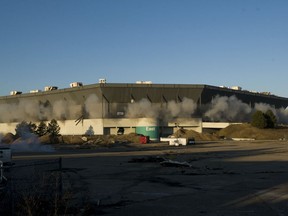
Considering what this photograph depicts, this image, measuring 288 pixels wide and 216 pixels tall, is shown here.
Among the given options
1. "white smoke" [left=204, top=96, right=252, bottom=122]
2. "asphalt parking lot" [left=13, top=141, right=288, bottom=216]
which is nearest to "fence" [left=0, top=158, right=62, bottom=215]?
"asphalt parking lot" [left=13, top=141, right=288, bottom=216]

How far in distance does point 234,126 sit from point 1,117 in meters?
85.9

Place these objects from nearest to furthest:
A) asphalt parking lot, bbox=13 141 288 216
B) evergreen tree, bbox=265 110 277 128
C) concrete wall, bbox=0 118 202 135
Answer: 1. asphalt parking lot, bbox=13 141 288 216
2. evergreen tree, bbox=265 110 277 128
3. concrete wall, bbox=0 118 202 135

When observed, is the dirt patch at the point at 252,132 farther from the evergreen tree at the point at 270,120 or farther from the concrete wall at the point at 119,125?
the concrete wall at the point at 119,125

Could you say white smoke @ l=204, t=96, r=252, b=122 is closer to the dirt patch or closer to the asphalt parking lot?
the dirt patch

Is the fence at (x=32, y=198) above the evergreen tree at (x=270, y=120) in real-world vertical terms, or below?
below

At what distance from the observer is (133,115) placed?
136m

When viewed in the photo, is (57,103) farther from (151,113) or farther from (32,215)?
(32,215)

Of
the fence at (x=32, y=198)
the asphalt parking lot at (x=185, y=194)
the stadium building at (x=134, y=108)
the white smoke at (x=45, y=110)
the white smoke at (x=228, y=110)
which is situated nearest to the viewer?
the fence at (x=32, y=198)

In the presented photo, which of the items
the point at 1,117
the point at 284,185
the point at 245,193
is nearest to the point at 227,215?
the point at 245,193

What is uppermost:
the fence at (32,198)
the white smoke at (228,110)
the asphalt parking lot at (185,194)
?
the white smoke at (228,110)

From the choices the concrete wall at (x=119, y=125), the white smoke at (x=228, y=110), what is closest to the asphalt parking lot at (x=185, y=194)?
the concrete wall at (x=119, y=125)

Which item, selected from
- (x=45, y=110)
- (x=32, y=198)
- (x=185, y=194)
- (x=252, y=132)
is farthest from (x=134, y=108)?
(x=32, y=198)

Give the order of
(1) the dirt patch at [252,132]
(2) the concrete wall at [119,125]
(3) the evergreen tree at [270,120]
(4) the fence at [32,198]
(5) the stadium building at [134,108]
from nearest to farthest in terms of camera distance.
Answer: (4) the fence at [32,198], (1) the dirt patch at [252,132], (3) the evergreen tree at [270,120], (2) the concrete wall at [119,125], (5) the stadium building at [134,108]

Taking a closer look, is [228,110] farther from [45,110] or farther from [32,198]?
[32,198]
